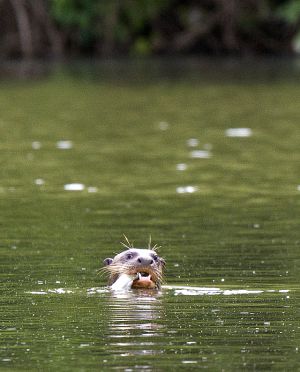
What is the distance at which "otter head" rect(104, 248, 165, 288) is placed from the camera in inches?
445

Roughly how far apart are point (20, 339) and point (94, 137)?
17.0 m

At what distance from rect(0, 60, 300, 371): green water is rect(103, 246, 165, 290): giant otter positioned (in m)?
0.13

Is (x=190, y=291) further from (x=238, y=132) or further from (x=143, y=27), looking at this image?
(x=143, y=27)

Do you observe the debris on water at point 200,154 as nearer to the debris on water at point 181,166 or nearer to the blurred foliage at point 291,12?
the debris on water at point 181,166

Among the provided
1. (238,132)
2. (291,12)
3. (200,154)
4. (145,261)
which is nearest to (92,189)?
(200,154)

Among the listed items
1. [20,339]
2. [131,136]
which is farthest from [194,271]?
[131,136]

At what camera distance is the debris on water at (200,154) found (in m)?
22.8

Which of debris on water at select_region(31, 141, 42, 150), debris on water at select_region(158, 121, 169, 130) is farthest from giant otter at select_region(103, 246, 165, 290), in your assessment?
debris on water at select_region(158, 121, 169, 130)

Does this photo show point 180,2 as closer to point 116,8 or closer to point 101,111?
point 116,8

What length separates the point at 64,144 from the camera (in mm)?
24984

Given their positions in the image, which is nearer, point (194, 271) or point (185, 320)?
point (185, 320)

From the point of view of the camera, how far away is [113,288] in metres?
11.6

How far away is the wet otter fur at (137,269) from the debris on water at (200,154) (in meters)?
11.2

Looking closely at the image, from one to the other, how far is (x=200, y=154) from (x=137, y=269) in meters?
11.9
